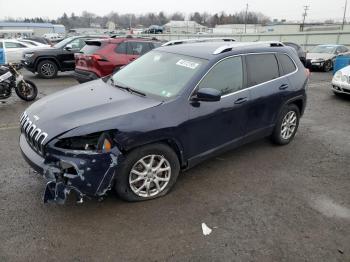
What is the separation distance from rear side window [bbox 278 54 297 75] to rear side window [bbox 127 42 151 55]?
614cm

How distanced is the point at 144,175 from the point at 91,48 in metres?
7.16

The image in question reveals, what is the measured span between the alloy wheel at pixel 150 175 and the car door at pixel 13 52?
1385 centimetres

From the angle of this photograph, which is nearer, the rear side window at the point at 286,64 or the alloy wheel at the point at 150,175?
the alloy wheel at the point at 150,175

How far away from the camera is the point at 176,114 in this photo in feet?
12.2

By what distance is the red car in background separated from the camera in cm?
934

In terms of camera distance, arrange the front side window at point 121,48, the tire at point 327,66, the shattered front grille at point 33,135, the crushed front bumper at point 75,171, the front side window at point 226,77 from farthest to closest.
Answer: the tire at point 327,66, the front side window at point 121,48, the front side window at point 226,77, the shattered front grille at point 33,135, the crushed front bumper at point 75,171

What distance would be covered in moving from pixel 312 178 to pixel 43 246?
3.48 meters

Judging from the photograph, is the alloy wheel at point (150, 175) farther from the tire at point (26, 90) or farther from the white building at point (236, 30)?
the white building at point (236, 30)

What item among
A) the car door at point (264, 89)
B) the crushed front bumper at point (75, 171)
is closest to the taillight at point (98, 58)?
the car door at point (264, 89)

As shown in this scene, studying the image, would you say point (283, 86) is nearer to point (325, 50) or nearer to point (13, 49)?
point (13, 49)

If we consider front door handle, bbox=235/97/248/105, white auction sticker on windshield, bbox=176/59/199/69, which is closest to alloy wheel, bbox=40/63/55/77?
white auction sticker on windshield, bbox=176/59/199/69

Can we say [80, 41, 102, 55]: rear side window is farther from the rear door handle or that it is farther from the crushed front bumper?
the crushed front bumper

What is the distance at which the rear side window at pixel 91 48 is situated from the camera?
9641 mm

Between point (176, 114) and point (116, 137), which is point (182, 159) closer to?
point (176, 114)
